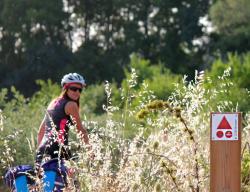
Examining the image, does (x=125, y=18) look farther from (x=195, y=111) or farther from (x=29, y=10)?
(x=195, y=111)

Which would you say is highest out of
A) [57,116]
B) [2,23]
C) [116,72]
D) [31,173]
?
[2,23]

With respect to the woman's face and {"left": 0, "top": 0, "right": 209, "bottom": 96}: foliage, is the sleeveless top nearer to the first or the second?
the woman's face

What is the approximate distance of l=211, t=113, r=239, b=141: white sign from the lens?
5207 millimetres

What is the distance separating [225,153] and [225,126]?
0.18 m

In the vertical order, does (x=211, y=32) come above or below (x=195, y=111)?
above

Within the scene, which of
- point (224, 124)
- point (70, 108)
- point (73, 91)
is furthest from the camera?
point (73, 91)

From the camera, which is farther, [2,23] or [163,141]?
[2,23]

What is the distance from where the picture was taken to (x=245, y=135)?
7379mm

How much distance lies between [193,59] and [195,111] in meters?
45.1

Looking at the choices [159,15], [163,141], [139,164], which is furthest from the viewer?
[159,15]

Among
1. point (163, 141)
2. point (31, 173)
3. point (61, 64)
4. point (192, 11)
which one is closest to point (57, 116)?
point (31, 173)

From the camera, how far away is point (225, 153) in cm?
525

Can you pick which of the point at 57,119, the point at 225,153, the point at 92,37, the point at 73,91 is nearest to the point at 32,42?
the point at 92,37

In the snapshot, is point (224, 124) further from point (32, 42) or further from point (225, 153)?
point (32, 42)
